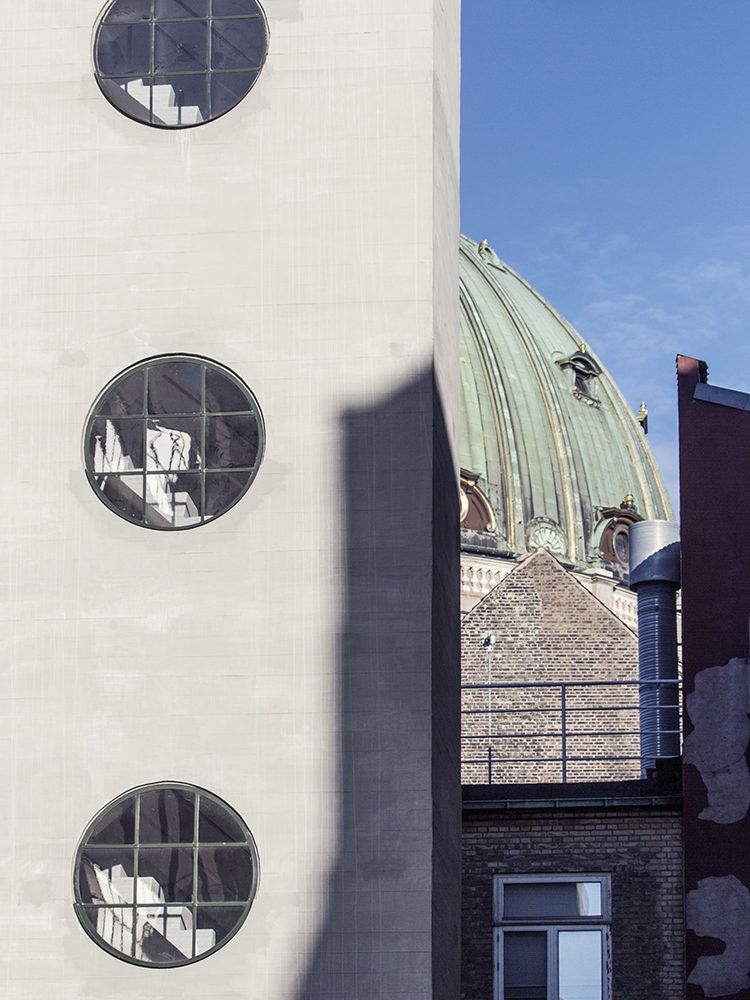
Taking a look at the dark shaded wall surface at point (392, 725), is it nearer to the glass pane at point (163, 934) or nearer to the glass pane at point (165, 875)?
the glass pane at point (163, 934)

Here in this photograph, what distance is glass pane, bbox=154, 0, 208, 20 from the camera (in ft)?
48.0

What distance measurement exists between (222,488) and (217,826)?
2.69 m

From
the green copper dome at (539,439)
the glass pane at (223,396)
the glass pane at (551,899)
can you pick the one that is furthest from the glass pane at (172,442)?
the green copper dome at (539,439)

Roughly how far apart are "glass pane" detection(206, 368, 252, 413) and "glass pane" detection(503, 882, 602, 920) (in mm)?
6829

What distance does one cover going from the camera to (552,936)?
58.1ft

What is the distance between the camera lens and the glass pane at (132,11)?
48.3ft

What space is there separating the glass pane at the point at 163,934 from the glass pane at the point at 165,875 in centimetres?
8

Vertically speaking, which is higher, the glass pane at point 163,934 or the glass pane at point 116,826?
the glass pane at point 116,826

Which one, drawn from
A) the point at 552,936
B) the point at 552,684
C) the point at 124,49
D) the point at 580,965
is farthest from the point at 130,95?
the point at 580,965

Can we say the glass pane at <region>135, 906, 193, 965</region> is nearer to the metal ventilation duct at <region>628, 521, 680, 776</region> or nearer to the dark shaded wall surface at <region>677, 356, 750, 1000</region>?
the dark shaded wall surface at <region>677, 356, 750, 1000</region>

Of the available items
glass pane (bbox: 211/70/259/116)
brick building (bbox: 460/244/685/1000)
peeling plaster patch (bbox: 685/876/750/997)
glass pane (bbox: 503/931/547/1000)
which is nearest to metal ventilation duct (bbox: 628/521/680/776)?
brick building (bbox: 460/244/685/1000)

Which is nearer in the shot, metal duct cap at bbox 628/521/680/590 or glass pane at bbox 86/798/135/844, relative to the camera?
glass pane at bbox 86/798/135/844

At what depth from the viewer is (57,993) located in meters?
12.6

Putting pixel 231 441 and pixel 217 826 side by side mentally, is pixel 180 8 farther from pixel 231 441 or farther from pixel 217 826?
pixel 217 826
